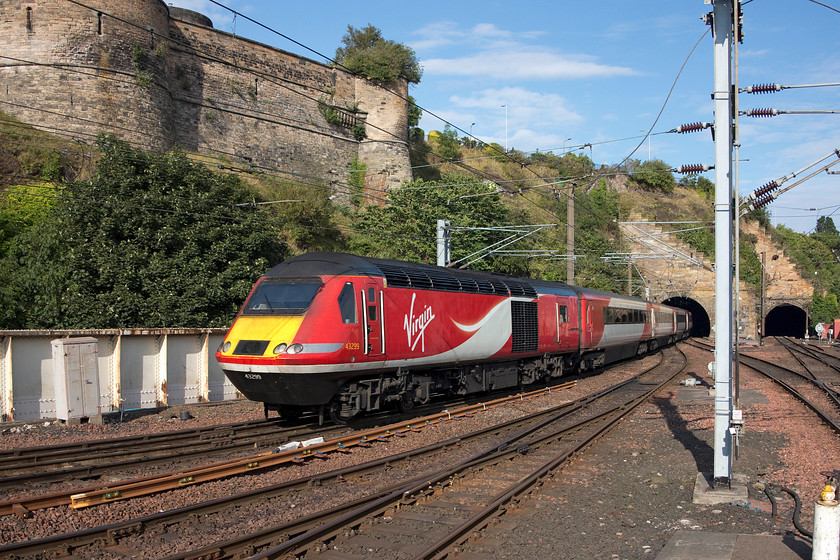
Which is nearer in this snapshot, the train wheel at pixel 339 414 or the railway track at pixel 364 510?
the railway track at pixel 364 510

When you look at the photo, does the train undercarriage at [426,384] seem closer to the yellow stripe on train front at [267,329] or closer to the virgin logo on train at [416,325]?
the virgin logo on train at [416,325]

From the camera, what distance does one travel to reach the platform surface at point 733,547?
6301 millimetres

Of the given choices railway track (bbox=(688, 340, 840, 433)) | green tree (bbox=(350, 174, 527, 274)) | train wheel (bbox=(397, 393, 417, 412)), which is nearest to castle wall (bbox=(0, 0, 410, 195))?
green tree (bbox=(350, 174, 527, 274))

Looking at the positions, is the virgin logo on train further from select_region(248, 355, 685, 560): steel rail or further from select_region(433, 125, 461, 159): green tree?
select_region(433, 125, 461, 159): green tree

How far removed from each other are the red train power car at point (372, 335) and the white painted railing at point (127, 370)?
532 cm

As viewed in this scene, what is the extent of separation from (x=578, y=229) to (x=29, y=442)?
51.9 m

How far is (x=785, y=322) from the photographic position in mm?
77312

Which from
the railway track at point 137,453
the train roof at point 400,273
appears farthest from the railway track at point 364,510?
the train roof at point 400,273

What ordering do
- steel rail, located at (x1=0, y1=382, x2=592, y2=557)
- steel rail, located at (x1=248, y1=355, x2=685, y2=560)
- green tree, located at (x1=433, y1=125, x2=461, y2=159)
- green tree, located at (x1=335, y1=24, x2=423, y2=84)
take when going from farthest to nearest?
green tree, located at (x1=433, y1=125, x2=461, y2=159) < green tree, located at (x1=335, y1=24, x2=423, y2=84) < steel rail, located at (x1=248, y1=355, x2=685, y2=560) < steel rail, located at (x1=0, y1=382, x2=592, y2=557)

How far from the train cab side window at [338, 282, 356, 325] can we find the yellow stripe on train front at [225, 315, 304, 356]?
764mm

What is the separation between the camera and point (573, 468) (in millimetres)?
10719

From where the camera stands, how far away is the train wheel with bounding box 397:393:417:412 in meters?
14.4

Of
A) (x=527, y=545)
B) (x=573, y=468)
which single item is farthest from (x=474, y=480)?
(x=527, y=545)

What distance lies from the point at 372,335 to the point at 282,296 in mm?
1806
